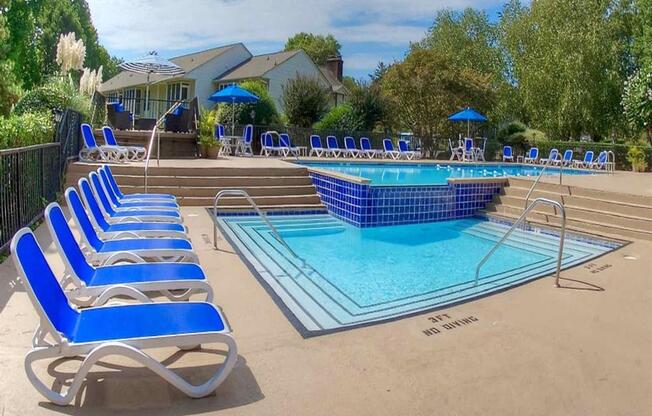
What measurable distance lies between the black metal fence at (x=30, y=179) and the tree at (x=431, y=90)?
55.0 feet

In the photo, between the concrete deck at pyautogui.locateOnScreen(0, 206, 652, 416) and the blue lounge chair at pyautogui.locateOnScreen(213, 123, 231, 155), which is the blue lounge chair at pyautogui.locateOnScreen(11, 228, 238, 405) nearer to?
the concrete deck at pyautogui.locateOnScreen(0, 206, 652, 416)

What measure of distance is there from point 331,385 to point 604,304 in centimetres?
300

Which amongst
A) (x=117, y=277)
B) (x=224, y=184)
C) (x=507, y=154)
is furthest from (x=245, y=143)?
(x=117, y=277)

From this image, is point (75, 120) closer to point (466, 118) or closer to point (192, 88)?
point (466, 118)

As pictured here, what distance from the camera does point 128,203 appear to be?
6566 mm

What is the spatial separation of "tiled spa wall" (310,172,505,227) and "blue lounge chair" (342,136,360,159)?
9583mm

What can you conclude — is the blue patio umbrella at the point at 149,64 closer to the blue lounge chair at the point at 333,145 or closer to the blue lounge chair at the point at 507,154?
the blue lounge chair at the point at 333,145

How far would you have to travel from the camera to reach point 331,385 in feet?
9.85

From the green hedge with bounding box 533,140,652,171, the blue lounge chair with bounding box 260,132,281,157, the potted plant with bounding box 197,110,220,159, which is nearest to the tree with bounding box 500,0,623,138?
the green hedge with bounding box 533,140,652,171

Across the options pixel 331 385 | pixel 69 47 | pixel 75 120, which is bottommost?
pixel 331 385

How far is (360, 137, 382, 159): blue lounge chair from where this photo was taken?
2112cm

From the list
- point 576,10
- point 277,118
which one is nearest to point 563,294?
point 277,118

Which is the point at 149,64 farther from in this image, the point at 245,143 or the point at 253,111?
the point at 253,111

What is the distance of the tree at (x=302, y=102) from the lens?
22766 millimetres
